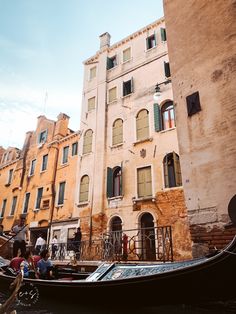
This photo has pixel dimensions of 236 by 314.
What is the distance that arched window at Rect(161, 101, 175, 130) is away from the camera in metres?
12.3

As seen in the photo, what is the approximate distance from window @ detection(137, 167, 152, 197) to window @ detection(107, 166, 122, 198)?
119 centimetres

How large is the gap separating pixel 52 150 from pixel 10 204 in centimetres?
607

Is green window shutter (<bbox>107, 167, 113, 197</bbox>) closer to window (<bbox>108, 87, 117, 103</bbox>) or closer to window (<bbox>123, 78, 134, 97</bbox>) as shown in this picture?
window (<bbox>108, 87, 117, 103</bbox>)

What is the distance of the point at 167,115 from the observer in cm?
1262

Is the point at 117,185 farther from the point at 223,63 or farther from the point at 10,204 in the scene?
the point at 10,204

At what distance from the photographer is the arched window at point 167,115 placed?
12.3 metres

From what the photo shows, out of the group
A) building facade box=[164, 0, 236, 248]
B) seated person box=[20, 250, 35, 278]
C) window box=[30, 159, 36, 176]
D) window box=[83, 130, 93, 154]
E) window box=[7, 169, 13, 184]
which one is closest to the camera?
building facade box=[164, 0, 236, 248]

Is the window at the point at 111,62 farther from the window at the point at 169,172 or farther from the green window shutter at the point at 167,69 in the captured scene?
the window at the point at 169,172

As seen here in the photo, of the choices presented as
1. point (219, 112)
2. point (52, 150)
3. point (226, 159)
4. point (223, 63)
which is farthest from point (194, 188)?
point (52, 150)

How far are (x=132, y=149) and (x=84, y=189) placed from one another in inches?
148

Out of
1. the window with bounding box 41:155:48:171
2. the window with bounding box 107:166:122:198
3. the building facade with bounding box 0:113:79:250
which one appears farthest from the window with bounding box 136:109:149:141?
the window with bounding box 41:155:48:171

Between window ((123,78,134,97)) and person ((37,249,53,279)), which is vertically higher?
window ((123,78,134,97))

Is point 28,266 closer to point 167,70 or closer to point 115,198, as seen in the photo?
point 115,198

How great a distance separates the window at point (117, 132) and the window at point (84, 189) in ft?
8.84
